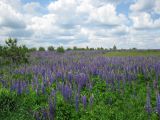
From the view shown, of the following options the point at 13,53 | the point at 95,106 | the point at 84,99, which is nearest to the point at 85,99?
the point at 84,99

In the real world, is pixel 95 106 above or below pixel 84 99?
below

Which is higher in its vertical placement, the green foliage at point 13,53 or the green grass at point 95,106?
the green foliage at point 13,53

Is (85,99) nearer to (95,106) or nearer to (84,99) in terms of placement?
(84,99)

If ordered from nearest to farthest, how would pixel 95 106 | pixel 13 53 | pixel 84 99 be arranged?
pixel 84 99 < pixel 95 106 < pixel 13 53

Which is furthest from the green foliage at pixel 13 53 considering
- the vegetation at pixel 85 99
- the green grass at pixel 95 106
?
the green grass at pixel 95 106

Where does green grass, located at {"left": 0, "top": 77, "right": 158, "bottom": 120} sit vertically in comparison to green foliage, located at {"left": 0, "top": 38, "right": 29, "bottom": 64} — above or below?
below

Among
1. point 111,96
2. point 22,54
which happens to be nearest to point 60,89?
point 111,96

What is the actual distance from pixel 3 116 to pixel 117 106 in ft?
14.1

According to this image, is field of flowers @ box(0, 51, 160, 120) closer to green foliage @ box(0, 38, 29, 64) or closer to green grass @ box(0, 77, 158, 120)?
green grass @ box(0, 77, 158, 120)

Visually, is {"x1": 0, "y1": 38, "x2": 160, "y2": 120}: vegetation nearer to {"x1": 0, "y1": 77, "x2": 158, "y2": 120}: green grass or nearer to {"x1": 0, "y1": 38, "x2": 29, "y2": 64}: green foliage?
{"x1": 0, "y1": 77, "x2": 158, "y2": 120}: green grass

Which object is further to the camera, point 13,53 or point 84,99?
point 13,53

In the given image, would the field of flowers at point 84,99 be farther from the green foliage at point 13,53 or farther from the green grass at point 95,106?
the green foliage at point 13,53

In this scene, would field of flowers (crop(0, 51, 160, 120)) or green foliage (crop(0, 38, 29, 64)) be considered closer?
field of flowers (crop(0, 51, 160, 120))

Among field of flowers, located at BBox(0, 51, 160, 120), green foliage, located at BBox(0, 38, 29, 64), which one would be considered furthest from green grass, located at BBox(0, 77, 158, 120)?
green foliage, located at BBox(0, 38, 29, 64)
